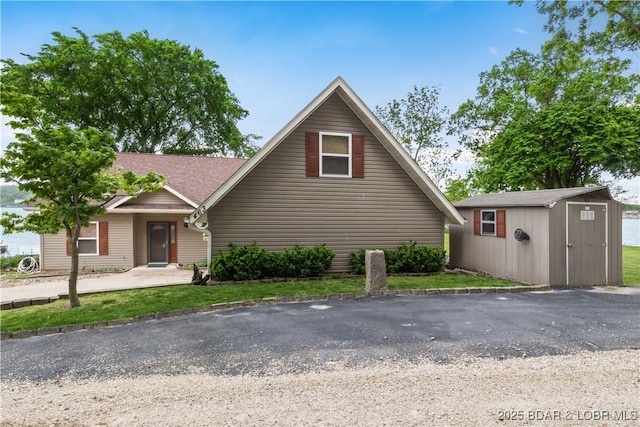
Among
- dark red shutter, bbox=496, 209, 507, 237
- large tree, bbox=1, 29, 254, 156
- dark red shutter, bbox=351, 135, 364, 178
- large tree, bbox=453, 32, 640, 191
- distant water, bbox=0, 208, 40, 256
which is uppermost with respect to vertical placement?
large tree, bbox=1, 29, 254, 156

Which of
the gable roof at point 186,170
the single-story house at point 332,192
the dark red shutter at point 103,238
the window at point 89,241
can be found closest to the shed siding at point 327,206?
the single-story house at point 332,192

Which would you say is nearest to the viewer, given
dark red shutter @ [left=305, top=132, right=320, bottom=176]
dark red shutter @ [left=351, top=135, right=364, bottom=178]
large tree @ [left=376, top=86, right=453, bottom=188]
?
dark red shutter @ [left=305, top=132, right=320, bottom=176]

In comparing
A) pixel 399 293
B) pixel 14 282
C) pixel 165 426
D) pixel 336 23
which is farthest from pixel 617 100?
pixel 14 282

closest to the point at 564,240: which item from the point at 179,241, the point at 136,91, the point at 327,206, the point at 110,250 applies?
the point at 327,206

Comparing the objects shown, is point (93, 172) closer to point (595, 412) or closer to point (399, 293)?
point (399, 293)

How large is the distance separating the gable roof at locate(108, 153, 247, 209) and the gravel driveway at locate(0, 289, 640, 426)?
31.8ft

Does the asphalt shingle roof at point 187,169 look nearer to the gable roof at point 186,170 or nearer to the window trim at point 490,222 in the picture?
the gable roof at point 186,170

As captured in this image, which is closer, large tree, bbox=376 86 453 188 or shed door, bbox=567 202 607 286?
shed door, bbox=567 202 607 286

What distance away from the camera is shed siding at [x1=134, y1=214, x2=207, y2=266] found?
14.3m

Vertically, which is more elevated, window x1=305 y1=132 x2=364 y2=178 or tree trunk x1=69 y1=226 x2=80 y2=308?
window x1=305 y1=132 x2=364 y2=178

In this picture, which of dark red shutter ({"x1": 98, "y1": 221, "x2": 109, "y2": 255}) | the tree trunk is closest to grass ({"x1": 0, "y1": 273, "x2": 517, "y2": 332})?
the tree trunk

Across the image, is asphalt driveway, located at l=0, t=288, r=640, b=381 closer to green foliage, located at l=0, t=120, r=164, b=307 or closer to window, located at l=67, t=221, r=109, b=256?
green foliage, located at l=0, t=120, r=164, b=307

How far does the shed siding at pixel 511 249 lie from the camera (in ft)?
30.7

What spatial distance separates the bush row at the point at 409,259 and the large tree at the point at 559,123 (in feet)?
34.8
